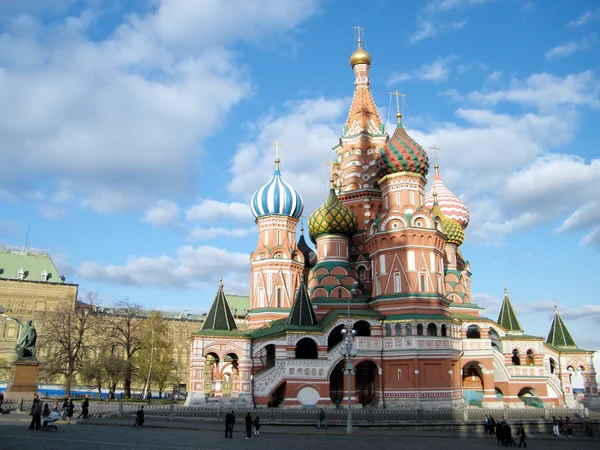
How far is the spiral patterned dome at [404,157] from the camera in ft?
129

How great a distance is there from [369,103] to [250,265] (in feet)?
60.8

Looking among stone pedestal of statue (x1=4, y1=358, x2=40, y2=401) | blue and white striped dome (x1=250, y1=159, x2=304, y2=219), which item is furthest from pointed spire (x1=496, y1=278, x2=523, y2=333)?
stone pedestal of statue (x1=4, y1=358, x2=40, y2=401)

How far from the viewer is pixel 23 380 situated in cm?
3167

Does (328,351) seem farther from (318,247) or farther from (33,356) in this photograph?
(33,356)

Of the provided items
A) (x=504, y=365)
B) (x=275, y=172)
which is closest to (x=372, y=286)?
(x=504, y=365)

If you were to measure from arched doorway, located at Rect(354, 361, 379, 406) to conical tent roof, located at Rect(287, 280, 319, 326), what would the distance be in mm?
4500

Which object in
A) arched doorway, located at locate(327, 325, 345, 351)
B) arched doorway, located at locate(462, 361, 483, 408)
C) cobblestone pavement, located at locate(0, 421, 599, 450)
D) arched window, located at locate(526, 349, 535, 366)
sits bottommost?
cobblestone pavement, located at locate(0, 421, 599, 450)

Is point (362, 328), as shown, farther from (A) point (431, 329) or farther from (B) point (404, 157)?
(B) point (404, 157)

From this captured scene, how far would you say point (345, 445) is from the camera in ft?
62.8

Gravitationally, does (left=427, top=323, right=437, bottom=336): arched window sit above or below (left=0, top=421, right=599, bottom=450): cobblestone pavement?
above

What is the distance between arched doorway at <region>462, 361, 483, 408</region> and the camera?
3691 cm

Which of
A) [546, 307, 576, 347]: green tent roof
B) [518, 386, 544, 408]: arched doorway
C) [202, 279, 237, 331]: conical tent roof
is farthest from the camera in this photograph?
[546, 307, 576, 347]: green tent roof

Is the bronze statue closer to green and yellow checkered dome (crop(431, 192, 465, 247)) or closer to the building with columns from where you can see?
the building with columns

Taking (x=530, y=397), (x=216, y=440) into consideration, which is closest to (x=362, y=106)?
(x=530, y=397)
